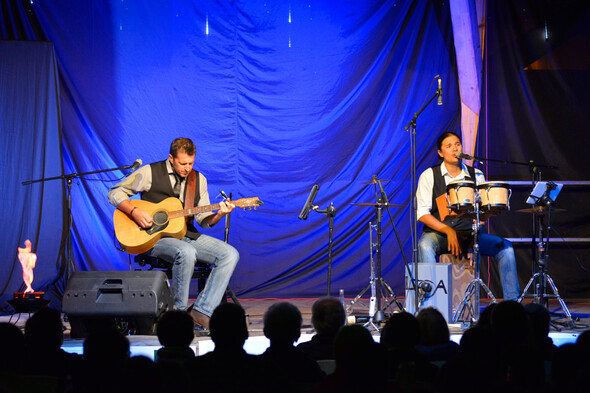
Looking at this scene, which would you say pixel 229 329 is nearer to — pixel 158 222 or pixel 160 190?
pixel 158 222

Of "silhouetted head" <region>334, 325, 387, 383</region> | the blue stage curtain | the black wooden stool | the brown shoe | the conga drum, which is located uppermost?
the blue stage curtain

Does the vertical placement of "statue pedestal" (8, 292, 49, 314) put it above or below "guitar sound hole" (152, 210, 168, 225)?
below

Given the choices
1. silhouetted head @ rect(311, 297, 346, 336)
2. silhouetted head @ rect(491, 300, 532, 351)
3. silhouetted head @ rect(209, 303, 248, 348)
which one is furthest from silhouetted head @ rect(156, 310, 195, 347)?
silhouetted head @ rect(491, 300, 532, 351)

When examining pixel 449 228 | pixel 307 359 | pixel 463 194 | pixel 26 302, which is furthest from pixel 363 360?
pixel 26 302

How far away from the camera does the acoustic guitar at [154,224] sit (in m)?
5.60

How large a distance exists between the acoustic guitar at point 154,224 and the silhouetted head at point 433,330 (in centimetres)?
308

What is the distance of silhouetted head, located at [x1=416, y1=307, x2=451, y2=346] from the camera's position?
303 cm

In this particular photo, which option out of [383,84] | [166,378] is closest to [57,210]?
[383,84]

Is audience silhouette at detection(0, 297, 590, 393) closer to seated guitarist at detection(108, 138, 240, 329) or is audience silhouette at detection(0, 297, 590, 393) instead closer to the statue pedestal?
seated guitarist at detection(108, 138, 240, 329)

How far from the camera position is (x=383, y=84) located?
7.87 m

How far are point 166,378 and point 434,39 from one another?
6.65 metres

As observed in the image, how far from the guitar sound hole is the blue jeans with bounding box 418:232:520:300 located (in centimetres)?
242

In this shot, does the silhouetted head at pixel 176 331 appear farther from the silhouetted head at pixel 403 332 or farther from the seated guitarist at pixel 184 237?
the seated guitarist at pixel 184 237

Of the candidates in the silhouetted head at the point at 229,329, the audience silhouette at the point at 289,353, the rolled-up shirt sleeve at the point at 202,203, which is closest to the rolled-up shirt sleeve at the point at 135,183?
the rolled-up shirt sleeve at the point at 202,203
